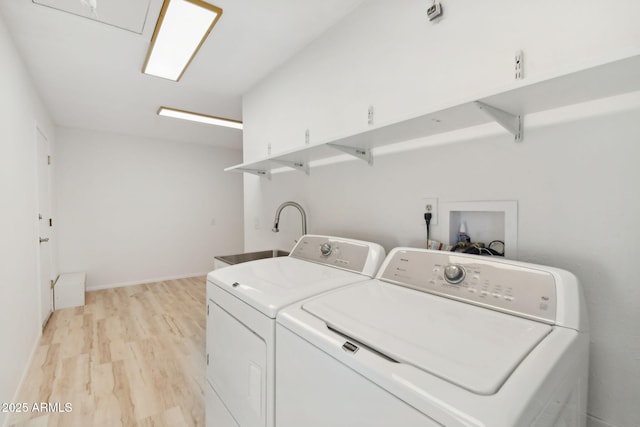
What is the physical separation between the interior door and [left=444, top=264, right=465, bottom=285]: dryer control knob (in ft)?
11.7

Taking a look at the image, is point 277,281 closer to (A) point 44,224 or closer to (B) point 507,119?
(B) point 507,119

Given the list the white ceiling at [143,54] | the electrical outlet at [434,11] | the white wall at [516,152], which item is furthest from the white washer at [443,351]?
the white ceiling at [143,54]

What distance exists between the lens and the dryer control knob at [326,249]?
5.14 ft

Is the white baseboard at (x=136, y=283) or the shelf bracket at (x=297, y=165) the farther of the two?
the white baseboard at (x=136, y=283)

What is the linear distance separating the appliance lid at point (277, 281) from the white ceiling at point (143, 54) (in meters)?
1.49

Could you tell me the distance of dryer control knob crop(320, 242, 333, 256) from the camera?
157 centimetres

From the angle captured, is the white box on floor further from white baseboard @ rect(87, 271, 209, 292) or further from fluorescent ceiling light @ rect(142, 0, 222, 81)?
fluorescent ceiling light @ rect(142, 0, 222, 81)

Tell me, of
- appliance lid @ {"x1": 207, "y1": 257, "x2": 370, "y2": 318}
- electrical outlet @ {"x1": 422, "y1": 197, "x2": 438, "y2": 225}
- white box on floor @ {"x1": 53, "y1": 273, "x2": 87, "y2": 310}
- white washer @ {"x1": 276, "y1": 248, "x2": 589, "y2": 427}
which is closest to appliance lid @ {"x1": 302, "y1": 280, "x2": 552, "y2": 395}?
white washer @ {"x1": 276, "y1": 248, "x2": 589, "y2": 427}

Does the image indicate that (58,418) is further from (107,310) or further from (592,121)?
(592,121)

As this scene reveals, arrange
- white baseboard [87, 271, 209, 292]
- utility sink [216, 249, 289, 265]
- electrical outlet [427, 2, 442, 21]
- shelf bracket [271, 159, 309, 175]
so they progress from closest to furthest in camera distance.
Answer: electrical outlet [427, 2, 442, 21] < shelf bracket [271, 159, 309, 175] < utility sink [216, 249, 289, 265] < white baseboard [87, 271, 209, 292]

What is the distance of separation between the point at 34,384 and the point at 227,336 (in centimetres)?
189

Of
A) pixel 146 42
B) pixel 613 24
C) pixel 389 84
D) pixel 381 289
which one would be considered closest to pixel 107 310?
pixel 146 42

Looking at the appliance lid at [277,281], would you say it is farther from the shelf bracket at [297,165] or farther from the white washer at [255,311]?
the shelf bracket at [297,165]

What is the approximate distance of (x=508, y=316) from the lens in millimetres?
829
